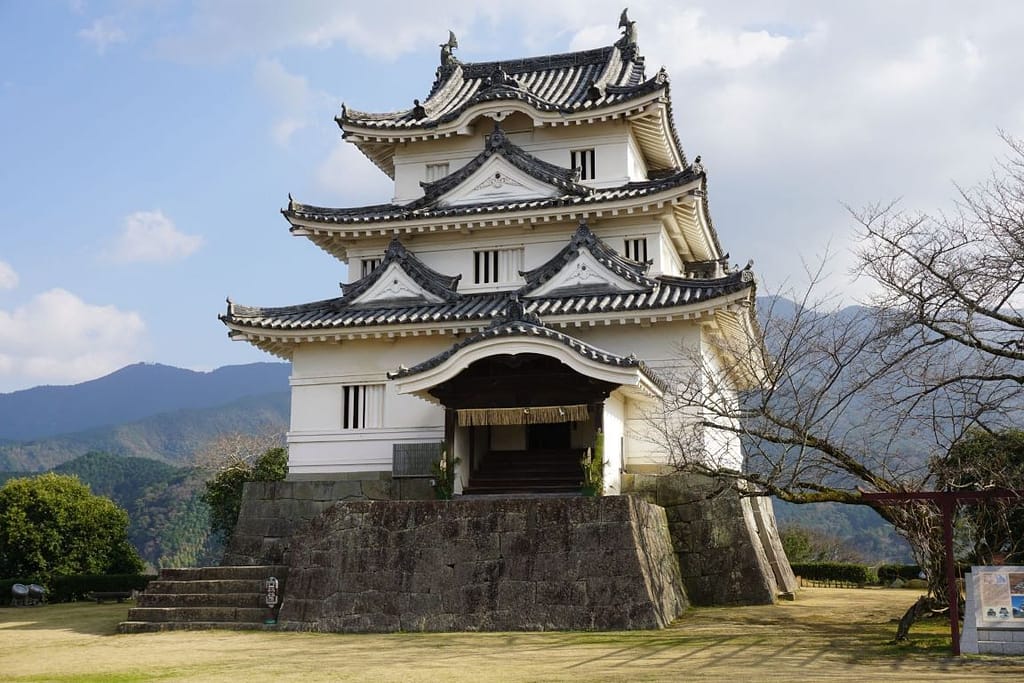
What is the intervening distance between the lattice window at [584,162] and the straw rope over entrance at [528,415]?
283 inches

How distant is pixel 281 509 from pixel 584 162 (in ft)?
34.2

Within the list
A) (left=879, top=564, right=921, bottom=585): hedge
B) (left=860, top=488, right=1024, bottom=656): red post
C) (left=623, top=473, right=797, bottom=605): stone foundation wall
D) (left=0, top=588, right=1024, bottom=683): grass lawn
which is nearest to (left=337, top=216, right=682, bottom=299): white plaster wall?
(left=623, top=473, right=797, bottom=605): stone foundation wall

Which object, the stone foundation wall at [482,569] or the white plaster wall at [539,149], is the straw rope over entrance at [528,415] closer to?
the stone foundation wall at [482,569]

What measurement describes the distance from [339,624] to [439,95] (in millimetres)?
14613

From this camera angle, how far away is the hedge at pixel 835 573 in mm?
27516

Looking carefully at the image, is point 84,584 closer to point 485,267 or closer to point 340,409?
point 340,409

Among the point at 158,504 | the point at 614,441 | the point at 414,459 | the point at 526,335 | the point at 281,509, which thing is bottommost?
the point at 281,509

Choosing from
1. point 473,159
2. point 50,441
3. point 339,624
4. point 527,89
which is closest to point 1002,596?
point 339,624

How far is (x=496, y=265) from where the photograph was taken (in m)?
22.3

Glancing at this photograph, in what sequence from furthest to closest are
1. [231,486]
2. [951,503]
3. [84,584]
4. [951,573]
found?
1. [231,486]
2. [84,584]
3. [951,503]
4. [951,573]

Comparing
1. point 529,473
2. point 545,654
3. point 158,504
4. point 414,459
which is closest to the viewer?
point 545,654

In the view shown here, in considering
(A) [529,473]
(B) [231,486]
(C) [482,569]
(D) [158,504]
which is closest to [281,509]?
(A) [529,473]

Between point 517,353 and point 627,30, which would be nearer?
point 517,353

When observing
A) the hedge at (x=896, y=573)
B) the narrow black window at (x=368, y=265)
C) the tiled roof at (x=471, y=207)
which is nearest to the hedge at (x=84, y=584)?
the narrow black window at (x=368, y=265)
